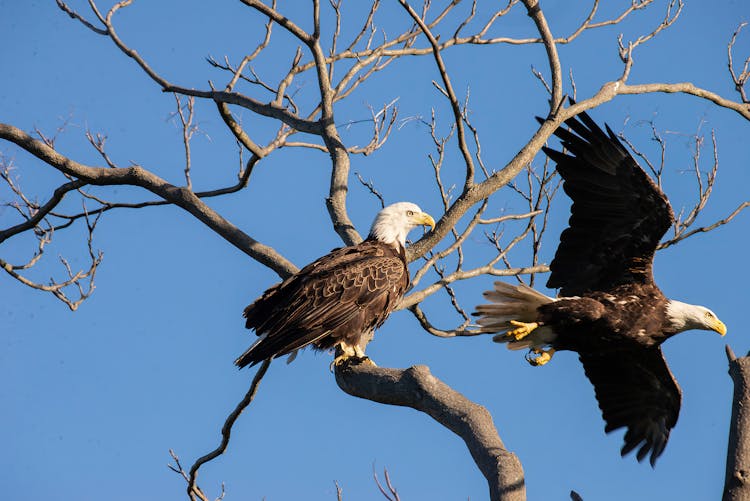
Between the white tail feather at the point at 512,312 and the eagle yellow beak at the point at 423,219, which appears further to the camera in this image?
the eagle yellow beak at the point at 423,219

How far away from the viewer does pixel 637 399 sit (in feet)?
20.6

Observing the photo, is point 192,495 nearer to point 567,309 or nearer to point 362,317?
point 362,317

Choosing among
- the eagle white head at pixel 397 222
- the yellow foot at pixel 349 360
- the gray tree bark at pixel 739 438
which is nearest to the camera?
the gray tree bark at pixel 739 438

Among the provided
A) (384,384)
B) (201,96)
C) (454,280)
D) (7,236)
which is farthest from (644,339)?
(7,236)

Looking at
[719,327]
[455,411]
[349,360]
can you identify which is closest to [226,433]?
[349,360]

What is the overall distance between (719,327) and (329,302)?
252 centimetres

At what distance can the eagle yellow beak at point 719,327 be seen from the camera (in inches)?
226

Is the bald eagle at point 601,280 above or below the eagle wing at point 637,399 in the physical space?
above

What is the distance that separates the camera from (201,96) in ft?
20.5

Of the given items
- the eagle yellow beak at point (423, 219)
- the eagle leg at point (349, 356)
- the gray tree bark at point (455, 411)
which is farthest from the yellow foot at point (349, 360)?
the eagle yellow beak at point (423, 219)

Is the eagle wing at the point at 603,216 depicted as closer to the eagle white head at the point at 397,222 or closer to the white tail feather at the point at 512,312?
the white tail feather at the point at 512,312

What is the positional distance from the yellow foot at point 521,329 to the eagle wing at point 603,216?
0.42 metres

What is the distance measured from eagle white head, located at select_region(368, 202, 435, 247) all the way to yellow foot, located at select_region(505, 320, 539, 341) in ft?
2.92

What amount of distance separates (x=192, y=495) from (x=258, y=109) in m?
2.59
